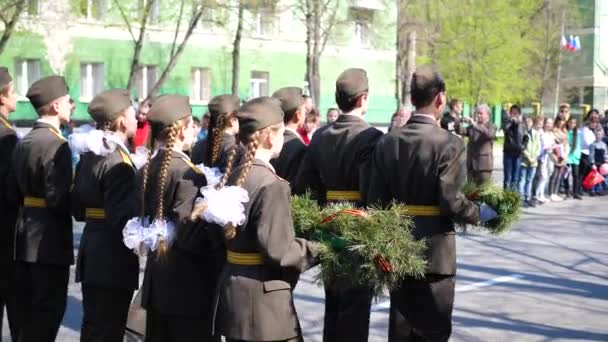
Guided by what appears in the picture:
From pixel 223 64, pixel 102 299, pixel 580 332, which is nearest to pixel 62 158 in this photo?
pixel 102 299

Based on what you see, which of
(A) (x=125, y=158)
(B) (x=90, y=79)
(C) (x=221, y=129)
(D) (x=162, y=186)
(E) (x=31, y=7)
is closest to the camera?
(D) (x=162, y=186)

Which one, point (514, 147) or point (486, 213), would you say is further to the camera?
point (514, 147)

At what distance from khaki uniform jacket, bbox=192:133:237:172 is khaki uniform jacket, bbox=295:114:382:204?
65cm

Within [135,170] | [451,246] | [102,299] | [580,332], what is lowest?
[580,332]

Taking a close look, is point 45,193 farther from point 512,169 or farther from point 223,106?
point 512,169

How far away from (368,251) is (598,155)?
1711cm

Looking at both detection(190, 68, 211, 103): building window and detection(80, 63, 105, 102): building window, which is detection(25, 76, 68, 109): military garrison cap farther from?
detection(190, 68, 211, 103): building window

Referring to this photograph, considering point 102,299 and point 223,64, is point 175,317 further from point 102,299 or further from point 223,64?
point 223,64

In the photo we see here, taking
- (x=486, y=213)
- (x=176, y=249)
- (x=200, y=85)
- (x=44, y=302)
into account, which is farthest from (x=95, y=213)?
(x=200, y=85)

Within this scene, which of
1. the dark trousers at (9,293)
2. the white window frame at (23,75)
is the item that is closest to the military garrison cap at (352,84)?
the dark trousers at (9,293)

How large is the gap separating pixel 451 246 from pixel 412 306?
445 millimetres

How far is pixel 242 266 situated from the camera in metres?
4.66

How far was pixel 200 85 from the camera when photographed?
129 feet

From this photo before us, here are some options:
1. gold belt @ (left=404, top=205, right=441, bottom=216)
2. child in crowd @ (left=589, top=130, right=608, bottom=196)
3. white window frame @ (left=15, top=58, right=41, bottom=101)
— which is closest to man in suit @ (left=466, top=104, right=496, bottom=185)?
child in crowd @ (left=589, top=130, right=608, bottom=196)
